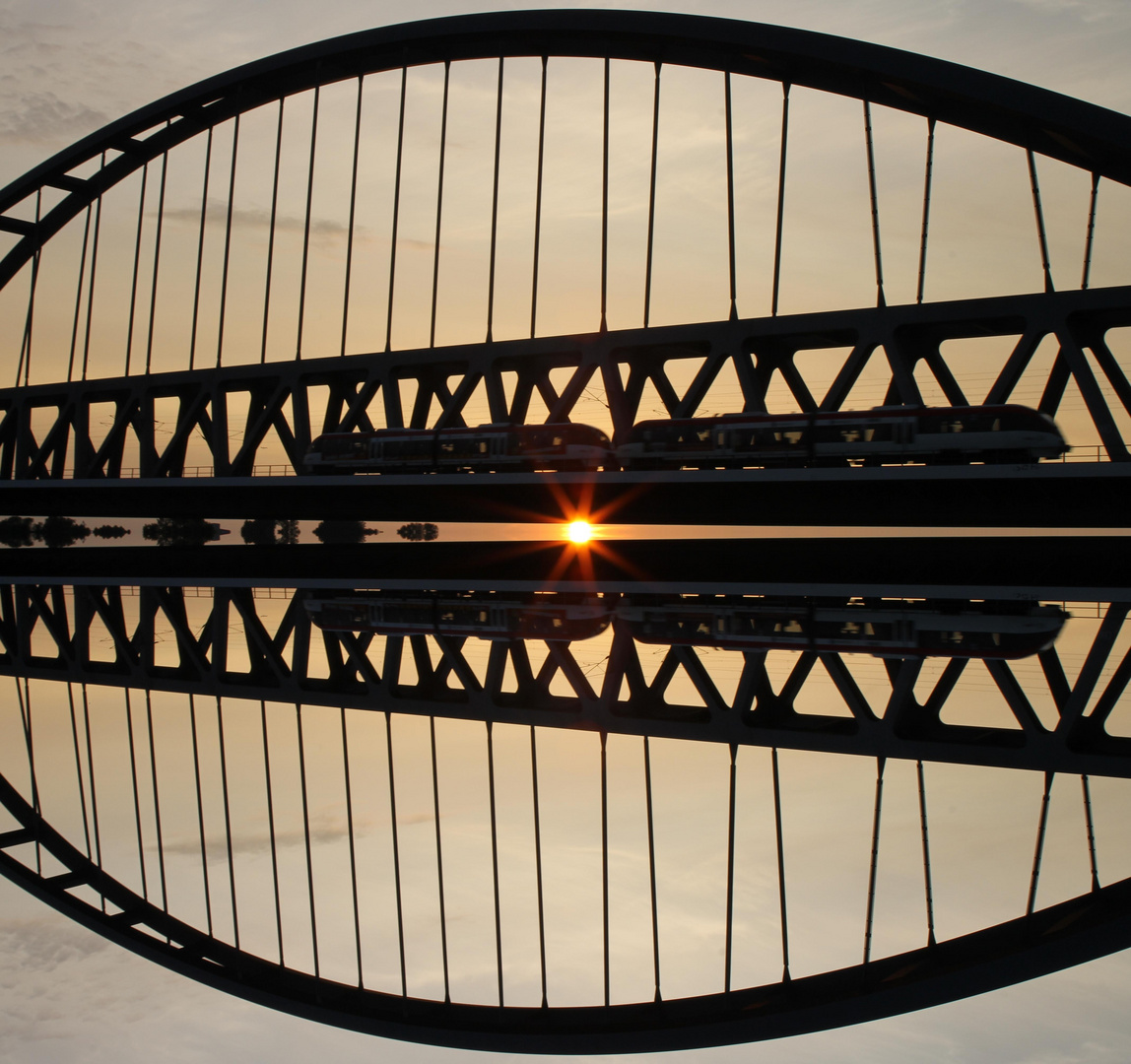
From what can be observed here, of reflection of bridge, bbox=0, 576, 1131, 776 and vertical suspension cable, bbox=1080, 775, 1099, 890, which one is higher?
reflection of bridge, bbox=0, 576, 1131, 776

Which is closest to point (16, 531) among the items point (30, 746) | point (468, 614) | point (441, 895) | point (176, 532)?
point (176, 532)

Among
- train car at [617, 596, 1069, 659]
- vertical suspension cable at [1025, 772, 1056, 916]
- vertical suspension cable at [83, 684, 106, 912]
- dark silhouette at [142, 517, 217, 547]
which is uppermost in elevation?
dark silhouette at [142, 517, 217, 547]

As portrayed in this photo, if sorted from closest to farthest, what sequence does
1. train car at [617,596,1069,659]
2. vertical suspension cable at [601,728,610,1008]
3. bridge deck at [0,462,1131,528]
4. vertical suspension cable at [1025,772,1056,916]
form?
vertical suspension cable at [1025,772,1056,916]
vertical suspension cable at [601,728,610,1008]
train car at [617,596,1069,659]
bridge deck at [0,462,1131,528]

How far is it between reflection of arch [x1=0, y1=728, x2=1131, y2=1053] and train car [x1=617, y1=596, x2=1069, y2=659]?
650 centimetres

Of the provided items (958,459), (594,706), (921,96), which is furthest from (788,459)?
(594,706)

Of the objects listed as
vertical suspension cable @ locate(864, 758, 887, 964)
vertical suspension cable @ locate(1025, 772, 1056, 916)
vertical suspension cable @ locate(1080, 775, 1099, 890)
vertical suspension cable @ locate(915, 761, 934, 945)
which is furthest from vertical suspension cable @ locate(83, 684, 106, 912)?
vertical suspension cable @ locate(1080, 775, 1099, 890)

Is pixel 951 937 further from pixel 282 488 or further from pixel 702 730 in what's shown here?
pixel 282 488

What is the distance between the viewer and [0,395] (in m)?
62.6

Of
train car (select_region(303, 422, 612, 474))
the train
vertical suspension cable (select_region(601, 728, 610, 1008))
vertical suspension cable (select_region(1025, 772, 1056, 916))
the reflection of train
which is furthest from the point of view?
train car (select_region(303, 422, 612, 474))

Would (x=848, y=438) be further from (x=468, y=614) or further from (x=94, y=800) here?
(x=94, y=800)

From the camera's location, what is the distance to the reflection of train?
1331cm

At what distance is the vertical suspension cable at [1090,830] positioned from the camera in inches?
237

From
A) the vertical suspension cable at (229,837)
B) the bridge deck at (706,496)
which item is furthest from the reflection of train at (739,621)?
the bridge deck at (706,496)

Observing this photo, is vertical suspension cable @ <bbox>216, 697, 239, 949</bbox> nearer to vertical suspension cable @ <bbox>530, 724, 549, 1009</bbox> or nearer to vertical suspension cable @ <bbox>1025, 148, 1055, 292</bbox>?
vertical suspension cable @ <bbox>530, 724, 549, 1009</bbox>
